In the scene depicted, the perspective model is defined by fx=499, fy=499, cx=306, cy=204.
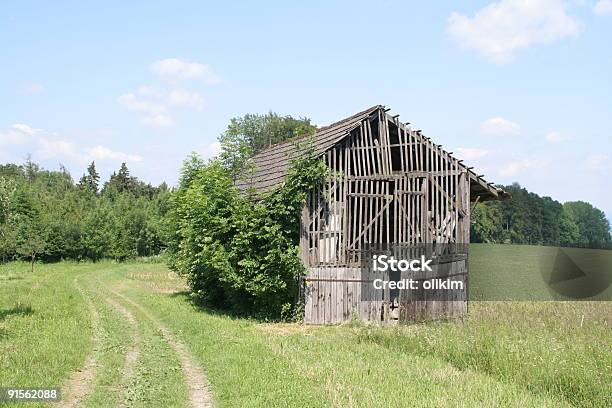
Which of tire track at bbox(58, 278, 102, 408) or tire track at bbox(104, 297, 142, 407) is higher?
tire track at bbox(58, 278, 102, 408)

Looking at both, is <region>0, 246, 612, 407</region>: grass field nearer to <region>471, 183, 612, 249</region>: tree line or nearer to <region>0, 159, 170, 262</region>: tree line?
<region>0, 159, 170, 262</region>: tree line

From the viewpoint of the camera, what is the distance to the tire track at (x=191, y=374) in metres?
8.41

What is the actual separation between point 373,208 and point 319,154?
3706 millimetres

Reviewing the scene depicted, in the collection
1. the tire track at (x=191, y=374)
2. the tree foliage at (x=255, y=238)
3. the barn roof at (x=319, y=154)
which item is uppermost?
the barn roof at (x=319, y=154)

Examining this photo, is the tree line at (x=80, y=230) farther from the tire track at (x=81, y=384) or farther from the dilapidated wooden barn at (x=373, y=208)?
the tire track at (x=81, y=384)

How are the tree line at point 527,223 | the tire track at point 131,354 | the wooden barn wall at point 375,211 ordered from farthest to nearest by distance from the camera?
the tree line at point 527,223 → the wooden barn wall at point 375,211 → the tire track at point 131,354

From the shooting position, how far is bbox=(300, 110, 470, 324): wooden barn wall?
17.4 meters

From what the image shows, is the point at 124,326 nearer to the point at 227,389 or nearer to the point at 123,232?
the point at 227,389

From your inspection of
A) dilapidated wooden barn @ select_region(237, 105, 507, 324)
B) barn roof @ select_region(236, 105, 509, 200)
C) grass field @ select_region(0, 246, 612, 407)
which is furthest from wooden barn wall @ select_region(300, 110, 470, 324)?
grass field @ select_region(0, 246, 612, 407)

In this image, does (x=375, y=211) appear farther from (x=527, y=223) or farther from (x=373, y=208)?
(x=527, y=223)

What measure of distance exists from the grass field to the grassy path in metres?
0.03

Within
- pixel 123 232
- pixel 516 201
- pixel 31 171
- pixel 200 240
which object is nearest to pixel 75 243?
pixel 123 232

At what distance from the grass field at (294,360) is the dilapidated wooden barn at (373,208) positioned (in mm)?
1184

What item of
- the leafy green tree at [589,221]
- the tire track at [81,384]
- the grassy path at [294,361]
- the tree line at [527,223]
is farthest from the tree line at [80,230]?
the leafy green tree at [589,221]
